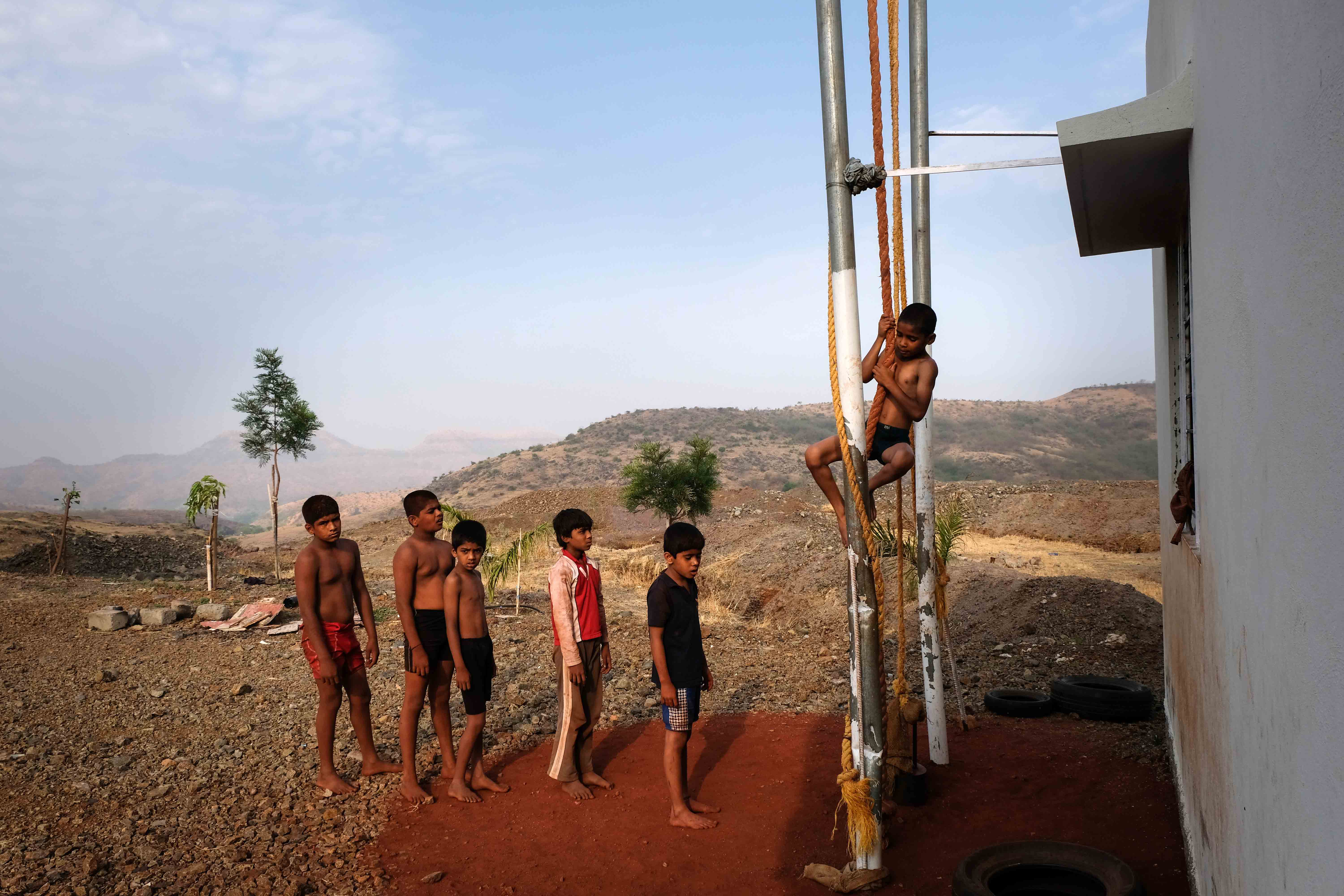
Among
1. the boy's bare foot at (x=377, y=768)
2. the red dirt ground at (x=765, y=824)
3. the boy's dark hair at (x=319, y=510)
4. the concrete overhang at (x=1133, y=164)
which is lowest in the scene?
the red dirt ground at (x=765, y=824)

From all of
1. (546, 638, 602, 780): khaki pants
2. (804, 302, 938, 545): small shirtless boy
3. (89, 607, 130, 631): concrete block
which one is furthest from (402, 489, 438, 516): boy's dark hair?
(89, 607, 130, 631): concrete block

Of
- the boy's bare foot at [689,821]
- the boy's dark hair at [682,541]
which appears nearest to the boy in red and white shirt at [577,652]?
the boy's dark hair at [682,541]

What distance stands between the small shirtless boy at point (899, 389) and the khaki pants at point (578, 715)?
1832 mm

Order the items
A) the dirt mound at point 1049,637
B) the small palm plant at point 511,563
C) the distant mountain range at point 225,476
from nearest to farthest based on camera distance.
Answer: the dirt mound at point 1049,637 < the small palm plant at point 511,563 < the distant mountain range at point 225,476

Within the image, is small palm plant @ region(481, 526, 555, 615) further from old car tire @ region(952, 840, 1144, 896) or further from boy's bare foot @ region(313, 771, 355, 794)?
old car tire @ region(952, 840, 1144, 896)

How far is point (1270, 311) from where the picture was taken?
1.93 meters

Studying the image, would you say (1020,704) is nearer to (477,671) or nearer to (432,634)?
(477,671)

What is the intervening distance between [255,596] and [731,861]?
11.6 metres

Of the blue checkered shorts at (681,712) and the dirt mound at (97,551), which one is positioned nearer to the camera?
the blue checkered shorts at (681,712)

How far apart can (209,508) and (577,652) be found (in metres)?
11.6

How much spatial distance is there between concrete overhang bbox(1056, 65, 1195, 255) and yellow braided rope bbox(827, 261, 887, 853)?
42.9 inches

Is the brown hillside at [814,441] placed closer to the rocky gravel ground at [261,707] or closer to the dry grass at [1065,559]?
the dry grass at [1065,559]

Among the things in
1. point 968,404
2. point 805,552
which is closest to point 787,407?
point 968,404

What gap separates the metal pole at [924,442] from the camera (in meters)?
5.41
